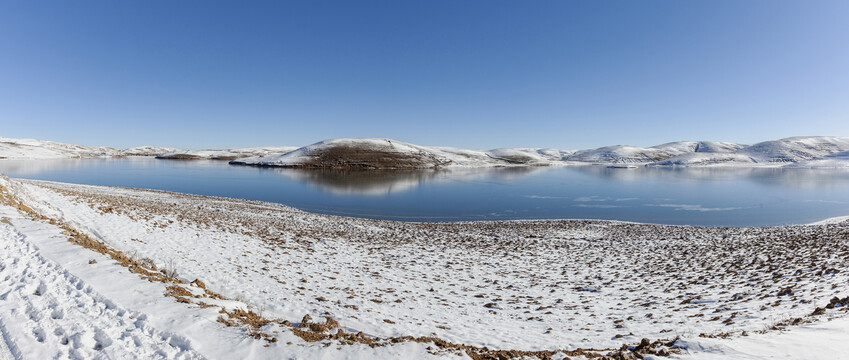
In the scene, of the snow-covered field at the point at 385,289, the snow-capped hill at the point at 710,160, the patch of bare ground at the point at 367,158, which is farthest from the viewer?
the snow-capped hill at the point at 710,160

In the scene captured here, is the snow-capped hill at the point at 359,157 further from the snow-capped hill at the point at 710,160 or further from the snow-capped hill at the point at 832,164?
the snow-capped hill at the point at 832,164

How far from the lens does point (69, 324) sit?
16.9ft

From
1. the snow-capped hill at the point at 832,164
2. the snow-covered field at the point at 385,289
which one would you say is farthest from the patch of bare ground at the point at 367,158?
the snow-capped hill at the point at 832,164

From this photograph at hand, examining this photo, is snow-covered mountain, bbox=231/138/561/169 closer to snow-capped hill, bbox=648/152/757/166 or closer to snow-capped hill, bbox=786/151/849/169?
snow-capped hill, bbox=648/152/757/166

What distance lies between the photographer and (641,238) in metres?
21.3

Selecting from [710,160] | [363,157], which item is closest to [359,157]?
[363,157]

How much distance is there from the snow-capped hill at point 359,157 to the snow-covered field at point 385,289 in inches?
4306

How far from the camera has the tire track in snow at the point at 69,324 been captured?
4.64 meters

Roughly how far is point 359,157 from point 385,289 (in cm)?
12875

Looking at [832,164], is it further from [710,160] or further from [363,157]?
[363,157]

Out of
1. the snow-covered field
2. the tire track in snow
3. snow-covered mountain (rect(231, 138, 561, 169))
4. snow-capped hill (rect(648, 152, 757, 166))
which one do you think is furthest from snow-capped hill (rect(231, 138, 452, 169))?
snow-capped hill (rect(648, 152, 757, 166))

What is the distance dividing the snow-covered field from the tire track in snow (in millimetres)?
29

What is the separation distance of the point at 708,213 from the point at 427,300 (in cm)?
4067

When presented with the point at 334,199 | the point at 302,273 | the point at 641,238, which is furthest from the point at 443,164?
the point at 302,273
